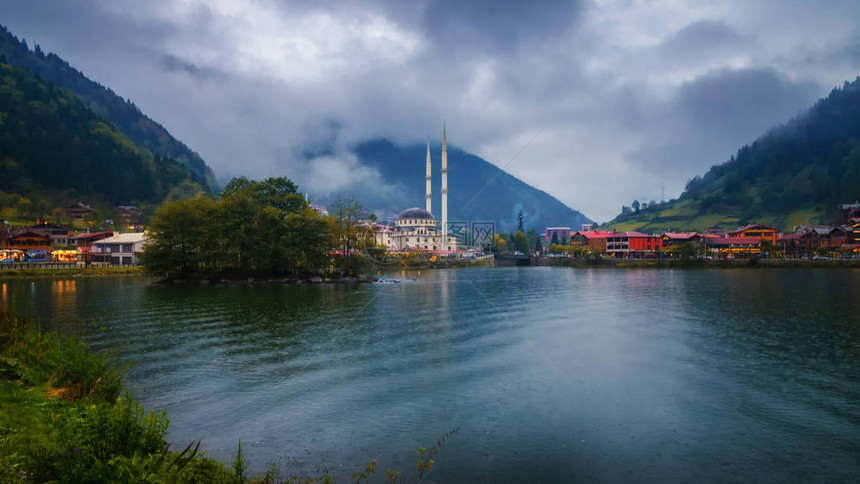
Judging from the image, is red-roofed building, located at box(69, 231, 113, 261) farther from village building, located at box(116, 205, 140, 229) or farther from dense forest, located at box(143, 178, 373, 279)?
dense forest, located at box(143, 178, 373, 279)

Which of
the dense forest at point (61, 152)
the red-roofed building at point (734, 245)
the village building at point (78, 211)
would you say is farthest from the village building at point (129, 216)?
the red-roofed building at point (734, 245)

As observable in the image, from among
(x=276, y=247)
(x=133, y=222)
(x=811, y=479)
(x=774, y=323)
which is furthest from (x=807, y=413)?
(x=133, y=222)

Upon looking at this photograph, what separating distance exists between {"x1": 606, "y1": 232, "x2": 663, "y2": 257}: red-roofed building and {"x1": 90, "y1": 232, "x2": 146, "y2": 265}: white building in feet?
391

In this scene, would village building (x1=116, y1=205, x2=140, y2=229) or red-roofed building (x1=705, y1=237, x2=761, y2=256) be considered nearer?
red-roofed building (x1=705, y1=237, x2=761, y2=256)

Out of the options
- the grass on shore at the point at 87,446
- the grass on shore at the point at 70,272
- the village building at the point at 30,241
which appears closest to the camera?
the grass on shore at the point at 87,446

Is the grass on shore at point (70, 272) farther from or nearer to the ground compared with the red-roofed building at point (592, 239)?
nearer to the ground

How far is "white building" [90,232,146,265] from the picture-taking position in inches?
3782

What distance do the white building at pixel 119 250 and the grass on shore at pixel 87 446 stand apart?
94.3 metres

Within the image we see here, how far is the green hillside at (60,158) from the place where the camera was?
142 metres

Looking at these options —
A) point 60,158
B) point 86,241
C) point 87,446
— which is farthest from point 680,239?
point 60,158

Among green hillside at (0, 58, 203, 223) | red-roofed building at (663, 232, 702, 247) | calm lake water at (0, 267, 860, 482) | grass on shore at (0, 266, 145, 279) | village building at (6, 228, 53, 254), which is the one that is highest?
green hillside at (0, 58, 203, 223)

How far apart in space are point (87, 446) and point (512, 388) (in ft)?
43.1

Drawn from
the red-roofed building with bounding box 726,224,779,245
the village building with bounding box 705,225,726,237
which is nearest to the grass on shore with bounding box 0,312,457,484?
the red-roofed building with bounding box 726,224,779,245

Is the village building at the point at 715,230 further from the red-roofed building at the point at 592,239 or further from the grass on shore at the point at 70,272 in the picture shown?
the grass on shore at the point at 70,272
